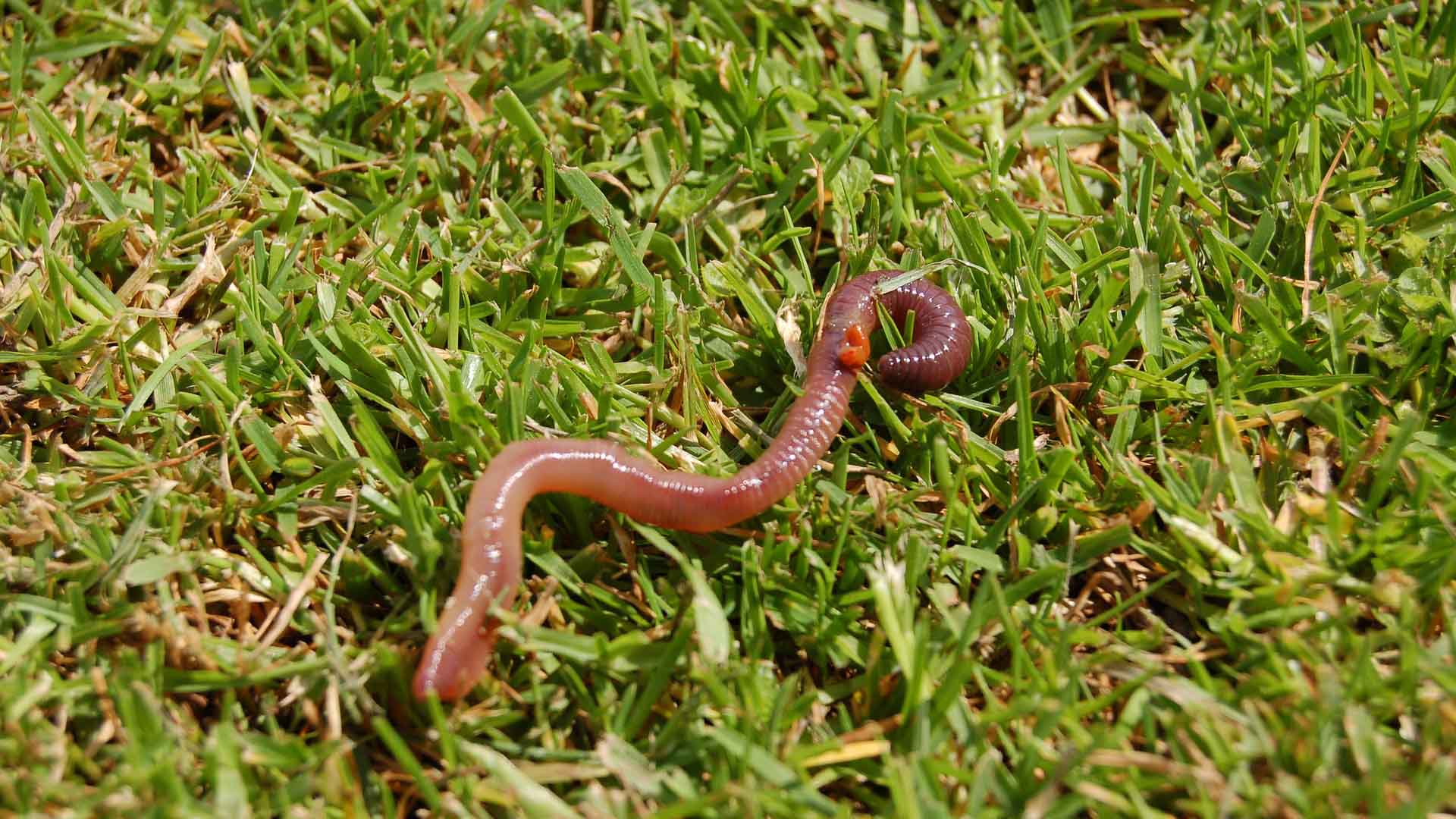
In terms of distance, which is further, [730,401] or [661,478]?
[730,401]

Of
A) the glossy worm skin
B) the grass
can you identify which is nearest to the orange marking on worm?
the glossy worm skin

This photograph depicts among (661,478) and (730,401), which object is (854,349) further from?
(661,478)

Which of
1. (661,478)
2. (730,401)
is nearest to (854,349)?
(730,401)

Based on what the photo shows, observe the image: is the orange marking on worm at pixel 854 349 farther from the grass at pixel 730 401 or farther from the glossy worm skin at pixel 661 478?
the grass at pixel 730 401

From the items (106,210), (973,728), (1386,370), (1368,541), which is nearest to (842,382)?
(973,728)

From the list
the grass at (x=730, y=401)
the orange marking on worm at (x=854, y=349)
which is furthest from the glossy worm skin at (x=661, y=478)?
the grass at (x=730, y=401)

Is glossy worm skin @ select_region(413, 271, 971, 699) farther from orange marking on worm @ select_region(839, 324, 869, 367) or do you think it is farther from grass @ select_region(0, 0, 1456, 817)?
grass @ select_region(0, 0, 1456, 817)

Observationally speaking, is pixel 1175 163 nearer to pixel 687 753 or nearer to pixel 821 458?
pixel 821 458
